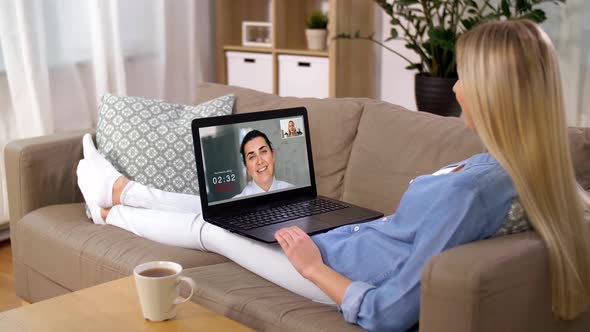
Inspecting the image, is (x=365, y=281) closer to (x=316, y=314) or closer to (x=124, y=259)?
(x=316, y=314)

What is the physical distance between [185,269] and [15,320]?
1.75ft

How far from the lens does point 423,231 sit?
1441 mm

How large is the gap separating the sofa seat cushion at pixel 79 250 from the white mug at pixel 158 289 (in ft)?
1.71

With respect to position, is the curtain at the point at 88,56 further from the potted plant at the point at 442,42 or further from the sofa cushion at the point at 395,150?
the sofa cushion at the point at 395,150

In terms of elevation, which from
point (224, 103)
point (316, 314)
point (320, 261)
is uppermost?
point (224, 103)

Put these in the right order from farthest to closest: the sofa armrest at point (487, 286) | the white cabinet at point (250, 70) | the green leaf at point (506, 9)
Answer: the white cabinet at point (250, 70)
the green leaf at point (506, 9)
the sofa armrest at point (487, 286)

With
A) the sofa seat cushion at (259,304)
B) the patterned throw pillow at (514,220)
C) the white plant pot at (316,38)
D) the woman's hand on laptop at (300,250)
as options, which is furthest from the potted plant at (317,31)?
the patterned throw pillow at (514,220)

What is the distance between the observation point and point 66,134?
2.51 m

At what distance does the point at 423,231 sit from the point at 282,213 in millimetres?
641

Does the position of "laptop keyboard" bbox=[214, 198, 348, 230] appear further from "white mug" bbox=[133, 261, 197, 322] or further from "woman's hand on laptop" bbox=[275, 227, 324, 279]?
"white mug" bbox=[133, 261, 197, 322]

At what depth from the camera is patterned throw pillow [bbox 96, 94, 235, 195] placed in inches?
91.2

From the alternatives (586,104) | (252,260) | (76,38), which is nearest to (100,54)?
(76,38)

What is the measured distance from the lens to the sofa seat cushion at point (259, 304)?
160cm

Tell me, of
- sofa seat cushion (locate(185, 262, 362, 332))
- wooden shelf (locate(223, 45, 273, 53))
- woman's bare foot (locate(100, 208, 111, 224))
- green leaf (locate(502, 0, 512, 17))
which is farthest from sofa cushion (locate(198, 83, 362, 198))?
wooden shelf (locate(223, 45, 273, 53))
